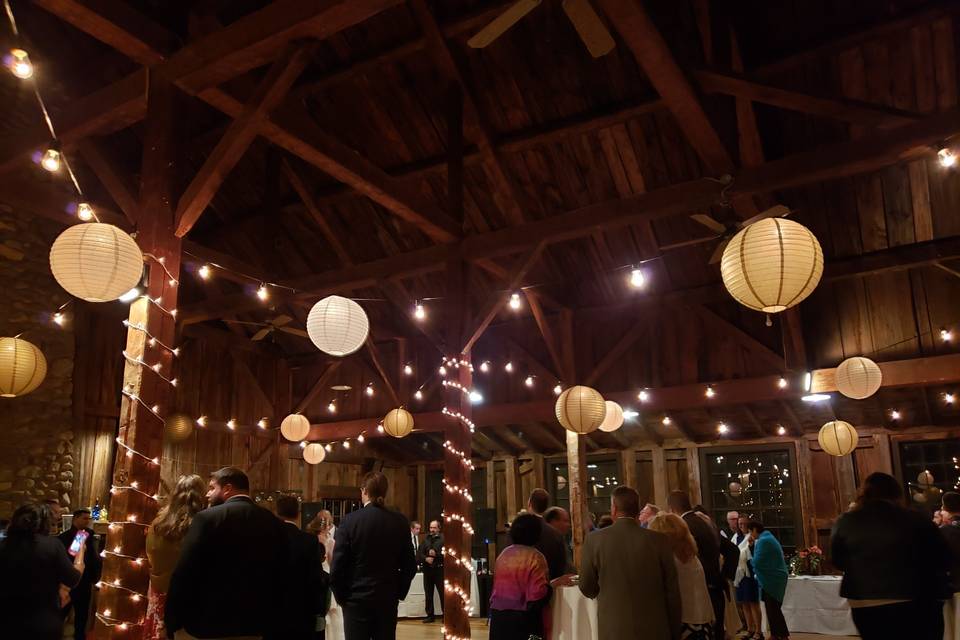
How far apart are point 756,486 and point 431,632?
5664 millimetres

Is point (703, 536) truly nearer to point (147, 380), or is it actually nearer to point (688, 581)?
point (688, 581)

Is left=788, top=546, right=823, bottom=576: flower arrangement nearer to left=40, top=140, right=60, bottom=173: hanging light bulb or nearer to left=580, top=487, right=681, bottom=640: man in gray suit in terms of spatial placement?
left=580, top=487, right=681, bottom=640: man in gray suit

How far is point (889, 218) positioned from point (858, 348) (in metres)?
1.72

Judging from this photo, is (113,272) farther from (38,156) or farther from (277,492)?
(277,492)

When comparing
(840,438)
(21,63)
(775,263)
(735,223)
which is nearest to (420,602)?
(840,438)

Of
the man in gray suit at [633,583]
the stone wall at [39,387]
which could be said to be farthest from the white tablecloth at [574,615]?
the stone wall at [39,387]

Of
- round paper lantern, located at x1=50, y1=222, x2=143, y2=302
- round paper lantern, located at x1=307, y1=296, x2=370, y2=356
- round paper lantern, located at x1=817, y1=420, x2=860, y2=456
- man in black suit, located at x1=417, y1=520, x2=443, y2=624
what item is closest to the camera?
round paper lantern, located at x1=50, y1=222, x2=143, y2=302

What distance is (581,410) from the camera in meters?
7.69

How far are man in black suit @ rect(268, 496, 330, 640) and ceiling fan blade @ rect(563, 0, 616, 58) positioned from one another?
315cm

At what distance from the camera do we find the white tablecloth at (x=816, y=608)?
341 inches

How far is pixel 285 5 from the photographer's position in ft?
14.6

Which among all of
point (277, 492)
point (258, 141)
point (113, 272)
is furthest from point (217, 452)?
point (113, 272)

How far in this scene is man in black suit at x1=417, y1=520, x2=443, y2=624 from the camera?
11153mm

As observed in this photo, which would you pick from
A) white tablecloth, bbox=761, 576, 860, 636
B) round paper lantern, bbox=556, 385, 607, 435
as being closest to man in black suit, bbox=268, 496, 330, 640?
round paper lantern, bbox=556, 385, 607, 435
